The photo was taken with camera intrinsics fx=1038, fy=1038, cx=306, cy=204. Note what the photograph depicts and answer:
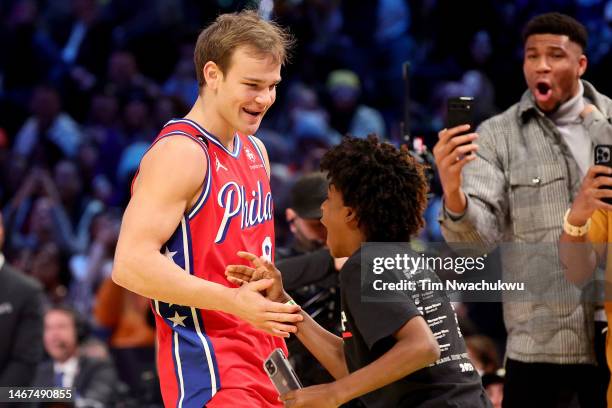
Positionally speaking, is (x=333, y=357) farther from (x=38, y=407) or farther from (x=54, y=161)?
(x=54, y=161)

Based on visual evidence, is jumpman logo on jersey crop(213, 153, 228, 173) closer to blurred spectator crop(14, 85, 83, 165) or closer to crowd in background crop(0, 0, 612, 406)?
crowd in background crop(0, 0, 612, 406)

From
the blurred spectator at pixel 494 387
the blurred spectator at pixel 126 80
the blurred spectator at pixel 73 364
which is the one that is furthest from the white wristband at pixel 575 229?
the blurred spectator at pixel 126 80

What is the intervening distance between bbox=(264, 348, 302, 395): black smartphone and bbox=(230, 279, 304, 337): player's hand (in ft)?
0.35

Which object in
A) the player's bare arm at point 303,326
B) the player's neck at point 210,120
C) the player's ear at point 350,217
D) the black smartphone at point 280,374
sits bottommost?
the black smartphone at point 280,374

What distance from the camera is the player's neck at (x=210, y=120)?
3.72m

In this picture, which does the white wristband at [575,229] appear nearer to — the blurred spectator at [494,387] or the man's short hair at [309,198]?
the man's short hair at [309,198]

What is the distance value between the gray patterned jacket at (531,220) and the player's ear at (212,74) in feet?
4.07

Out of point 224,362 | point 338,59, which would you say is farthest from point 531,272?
point 338,59

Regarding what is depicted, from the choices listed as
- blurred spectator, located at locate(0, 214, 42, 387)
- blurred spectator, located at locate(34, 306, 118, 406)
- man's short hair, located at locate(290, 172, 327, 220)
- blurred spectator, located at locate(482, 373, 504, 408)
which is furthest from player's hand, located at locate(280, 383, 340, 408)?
blurred spectator, located at locate(34, 306, 118, 406)

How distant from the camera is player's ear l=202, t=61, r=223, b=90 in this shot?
146 inches

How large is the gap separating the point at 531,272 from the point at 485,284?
0.67ft

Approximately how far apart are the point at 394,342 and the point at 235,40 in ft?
3.95

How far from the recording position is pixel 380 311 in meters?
3.28

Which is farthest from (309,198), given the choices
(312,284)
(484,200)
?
(484,200)
